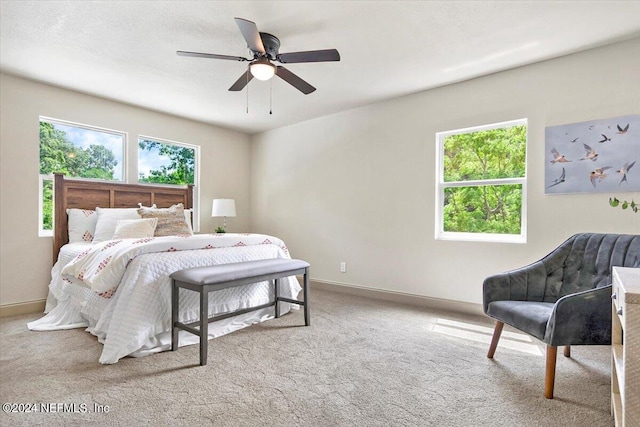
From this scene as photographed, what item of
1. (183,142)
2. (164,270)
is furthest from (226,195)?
(164,270)

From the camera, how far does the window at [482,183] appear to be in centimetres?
331

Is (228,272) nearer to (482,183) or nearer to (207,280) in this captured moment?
(207,280)

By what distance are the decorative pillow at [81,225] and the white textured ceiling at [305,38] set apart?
136cm

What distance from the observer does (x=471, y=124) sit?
3518 mm

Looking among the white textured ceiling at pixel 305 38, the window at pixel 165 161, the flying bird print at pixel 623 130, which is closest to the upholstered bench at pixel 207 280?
the white textured ceiling at pixel 305 38

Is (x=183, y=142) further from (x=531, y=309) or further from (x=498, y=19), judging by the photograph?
(x=531, y=309)

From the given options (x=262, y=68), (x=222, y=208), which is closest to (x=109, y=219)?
(x=222, y=208)

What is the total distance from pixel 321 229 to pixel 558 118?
9.64 feet

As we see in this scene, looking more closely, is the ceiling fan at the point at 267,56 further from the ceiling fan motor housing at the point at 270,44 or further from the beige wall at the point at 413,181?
the beige wall at the point at 413,181

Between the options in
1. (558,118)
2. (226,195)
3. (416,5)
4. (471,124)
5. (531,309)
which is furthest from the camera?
(226,195)

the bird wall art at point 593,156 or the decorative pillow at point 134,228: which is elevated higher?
the bird wall art at point 593,156

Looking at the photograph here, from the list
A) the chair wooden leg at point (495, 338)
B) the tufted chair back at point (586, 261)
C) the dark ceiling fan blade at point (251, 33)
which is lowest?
the chair wooden leg at point (495, 338)

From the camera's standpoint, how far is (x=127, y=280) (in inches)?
96.5

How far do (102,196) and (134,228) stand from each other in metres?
0.89
